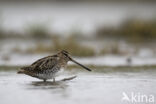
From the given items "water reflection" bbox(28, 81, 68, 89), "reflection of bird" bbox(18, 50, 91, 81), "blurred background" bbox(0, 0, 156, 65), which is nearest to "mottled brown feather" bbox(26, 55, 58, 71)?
"reflection of bird" bbox(18, 50, 91, 81)

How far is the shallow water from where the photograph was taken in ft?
30.4

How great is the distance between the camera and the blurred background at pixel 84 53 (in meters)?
9.87

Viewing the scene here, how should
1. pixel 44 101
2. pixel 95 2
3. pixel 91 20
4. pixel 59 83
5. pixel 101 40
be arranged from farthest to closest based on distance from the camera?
pixel 95 2 < pixel 91 20 < pixel 101 40 < pixel 59 83 < pixel 44 101

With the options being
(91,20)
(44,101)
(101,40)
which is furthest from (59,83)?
(91,20)

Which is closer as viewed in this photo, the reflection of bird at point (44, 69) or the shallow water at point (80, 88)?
the shallow water at point (80, 88)

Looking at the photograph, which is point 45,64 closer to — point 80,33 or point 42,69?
point 42,69

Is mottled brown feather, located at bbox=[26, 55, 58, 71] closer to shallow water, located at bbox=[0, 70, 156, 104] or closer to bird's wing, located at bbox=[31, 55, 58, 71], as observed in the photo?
bird's wing, located at bbox=[31, 55, 58, 71]

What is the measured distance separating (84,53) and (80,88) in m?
5.38

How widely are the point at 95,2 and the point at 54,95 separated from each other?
23087 millimetres

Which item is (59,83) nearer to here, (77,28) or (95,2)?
(77,28)

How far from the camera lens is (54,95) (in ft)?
31.7

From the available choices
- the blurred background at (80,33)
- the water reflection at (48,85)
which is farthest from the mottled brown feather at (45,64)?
the blurred background at (80,33)

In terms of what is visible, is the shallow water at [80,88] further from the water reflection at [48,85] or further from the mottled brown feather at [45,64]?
the mottled brown feather at [45,64]

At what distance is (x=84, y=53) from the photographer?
619 inches
